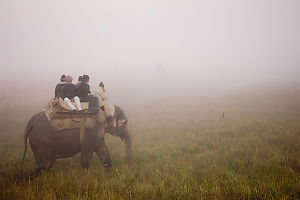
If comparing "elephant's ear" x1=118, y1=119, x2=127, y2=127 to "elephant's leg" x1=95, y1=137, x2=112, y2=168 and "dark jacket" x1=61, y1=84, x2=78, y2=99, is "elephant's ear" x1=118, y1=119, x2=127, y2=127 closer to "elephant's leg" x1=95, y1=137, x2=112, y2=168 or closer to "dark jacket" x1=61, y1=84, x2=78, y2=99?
"elephant's leg" x1=95, y1=137, x2=112, y2=168

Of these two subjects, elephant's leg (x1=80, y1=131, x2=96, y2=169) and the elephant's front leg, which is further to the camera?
the elephant's front leg

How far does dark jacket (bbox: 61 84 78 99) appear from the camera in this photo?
5338 mm

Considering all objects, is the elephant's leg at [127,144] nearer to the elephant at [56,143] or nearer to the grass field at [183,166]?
the grass field at [183,166]

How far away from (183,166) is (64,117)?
389cm

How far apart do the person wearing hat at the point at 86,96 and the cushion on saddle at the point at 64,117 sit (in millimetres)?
182

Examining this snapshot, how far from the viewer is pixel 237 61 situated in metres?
82.9

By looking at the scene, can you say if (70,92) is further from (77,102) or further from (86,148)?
(86,148)

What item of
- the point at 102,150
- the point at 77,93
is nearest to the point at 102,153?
the point at 102,150

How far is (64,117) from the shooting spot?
16.5ft

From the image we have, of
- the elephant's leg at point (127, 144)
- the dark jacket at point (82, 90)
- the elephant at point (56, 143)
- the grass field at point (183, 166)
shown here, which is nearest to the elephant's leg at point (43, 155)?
the elephant at point (56, 143)

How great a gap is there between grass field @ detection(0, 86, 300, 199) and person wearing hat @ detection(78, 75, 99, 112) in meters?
1.87

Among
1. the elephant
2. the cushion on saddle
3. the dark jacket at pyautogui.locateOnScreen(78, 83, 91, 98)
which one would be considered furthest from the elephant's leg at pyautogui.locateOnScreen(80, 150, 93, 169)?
the dark jacket at pyautogui.locateOnScreen(78, 83, 91, 98)

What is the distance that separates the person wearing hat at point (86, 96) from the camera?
5.38 m

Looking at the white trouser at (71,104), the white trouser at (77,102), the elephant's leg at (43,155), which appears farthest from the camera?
the white trouser at (77,102)
